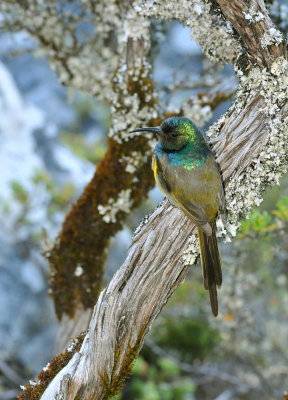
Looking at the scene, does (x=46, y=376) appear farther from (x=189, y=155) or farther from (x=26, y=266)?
(x=26, y=266)

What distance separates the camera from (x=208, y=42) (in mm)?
2068

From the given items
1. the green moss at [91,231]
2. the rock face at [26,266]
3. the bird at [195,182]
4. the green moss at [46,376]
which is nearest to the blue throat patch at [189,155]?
the bird at [195,182]

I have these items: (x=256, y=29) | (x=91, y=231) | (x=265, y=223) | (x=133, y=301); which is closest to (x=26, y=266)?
(x=91, y=231)

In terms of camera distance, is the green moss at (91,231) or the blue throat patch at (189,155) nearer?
the blue throat patch at (189,155)

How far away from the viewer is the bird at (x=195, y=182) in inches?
67.2

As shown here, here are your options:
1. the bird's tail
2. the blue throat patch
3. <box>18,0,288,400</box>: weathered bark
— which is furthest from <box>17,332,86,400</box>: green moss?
the blue throat patch

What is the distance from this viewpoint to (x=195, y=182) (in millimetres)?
1833

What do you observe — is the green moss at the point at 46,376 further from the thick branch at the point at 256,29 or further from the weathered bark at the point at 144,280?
the thick branch at the point at 256,29

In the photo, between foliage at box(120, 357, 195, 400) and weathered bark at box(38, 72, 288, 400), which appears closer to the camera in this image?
weathered bark at box(38, 72, 288, 400)

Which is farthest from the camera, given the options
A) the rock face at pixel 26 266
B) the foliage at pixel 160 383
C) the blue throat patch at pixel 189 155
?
the rock face at pixel 26 266

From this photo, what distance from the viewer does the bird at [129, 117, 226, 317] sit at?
1.71 metres

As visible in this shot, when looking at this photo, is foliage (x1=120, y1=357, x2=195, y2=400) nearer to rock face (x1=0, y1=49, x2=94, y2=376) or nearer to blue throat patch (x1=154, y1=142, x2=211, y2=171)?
rock face (x1=0, y1=49, x2=94, y2=376)

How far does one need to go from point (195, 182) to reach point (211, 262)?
32cm

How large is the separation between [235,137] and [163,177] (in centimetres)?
34
